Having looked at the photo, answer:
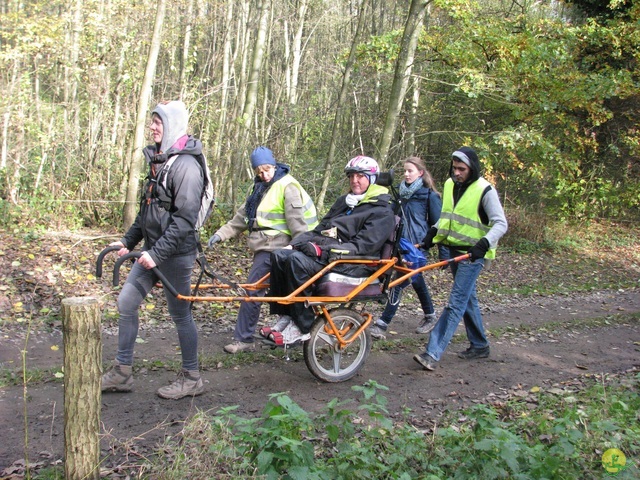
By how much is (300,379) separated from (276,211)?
1701 mm

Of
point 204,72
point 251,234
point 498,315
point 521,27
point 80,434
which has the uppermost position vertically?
point 521,27

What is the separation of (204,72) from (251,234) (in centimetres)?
991

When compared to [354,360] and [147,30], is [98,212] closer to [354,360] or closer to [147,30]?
[147,30]

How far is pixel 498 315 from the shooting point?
29.6 ft

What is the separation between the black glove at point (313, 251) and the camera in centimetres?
537

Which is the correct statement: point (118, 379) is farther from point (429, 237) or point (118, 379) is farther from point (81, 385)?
point (429, 237)

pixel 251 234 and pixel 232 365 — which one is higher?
pixel 251 234

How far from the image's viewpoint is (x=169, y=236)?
456cm

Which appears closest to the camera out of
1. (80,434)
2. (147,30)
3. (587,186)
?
(80,434)

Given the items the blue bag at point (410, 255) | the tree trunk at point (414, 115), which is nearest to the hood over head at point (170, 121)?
the blue bag at point (410, 255)

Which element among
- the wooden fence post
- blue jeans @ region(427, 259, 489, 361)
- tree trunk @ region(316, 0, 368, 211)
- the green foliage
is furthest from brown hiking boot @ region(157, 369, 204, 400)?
tree trunk @ region(316, 0, 368, 211)

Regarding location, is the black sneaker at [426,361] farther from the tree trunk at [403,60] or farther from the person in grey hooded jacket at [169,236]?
the tree trunk at [403,60]

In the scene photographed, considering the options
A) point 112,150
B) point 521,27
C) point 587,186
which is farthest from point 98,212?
point 587,186

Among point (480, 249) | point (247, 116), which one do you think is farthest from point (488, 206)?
point (247, 116)
